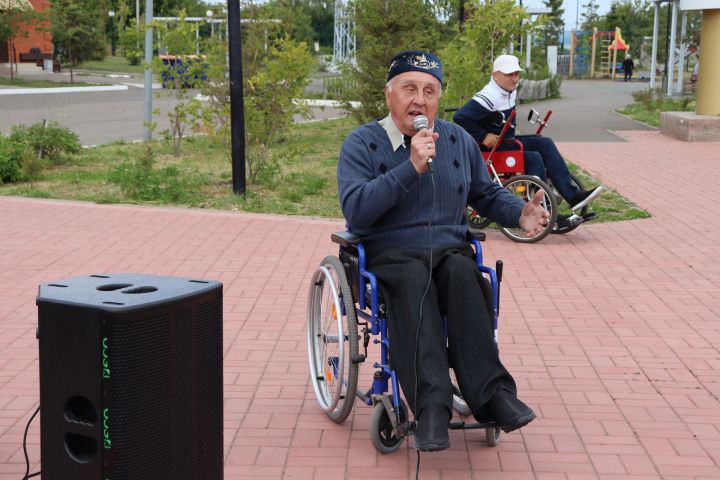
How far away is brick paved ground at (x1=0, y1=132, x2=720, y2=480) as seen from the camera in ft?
14.2

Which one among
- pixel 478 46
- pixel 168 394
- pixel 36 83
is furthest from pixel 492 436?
pixel 36 83

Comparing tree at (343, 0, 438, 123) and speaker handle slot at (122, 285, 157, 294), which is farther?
tree at (343, 0, 438, 123)

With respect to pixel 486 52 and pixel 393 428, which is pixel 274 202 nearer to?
pixel 486 52

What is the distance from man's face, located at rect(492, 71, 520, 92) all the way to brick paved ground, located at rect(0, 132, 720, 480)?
51.7 inches

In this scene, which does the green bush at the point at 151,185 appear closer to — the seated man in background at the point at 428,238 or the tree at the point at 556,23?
the seated man in background at the point at 428,238

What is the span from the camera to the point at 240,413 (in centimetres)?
487

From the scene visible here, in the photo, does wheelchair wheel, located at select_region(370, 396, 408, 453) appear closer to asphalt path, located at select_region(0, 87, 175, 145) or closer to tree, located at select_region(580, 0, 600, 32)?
asphalt path, located at select_region(0, 87, 175, 145)

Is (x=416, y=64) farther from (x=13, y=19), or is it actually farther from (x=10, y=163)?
(x=13, y=19)

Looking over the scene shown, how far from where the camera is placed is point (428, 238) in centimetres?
445

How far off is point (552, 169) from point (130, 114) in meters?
18.1

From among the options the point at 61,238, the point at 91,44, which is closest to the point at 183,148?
the point at 61,238

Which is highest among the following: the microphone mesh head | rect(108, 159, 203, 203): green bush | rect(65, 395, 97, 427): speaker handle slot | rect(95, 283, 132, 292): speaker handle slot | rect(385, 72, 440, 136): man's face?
rect(385, 72, 440, 136): man's face

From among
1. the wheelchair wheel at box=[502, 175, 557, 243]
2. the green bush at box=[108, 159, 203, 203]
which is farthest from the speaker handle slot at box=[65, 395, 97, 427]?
the green bush at box=[108, 159, 203, 203]

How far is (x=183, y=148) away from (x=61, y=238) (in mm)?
7747
